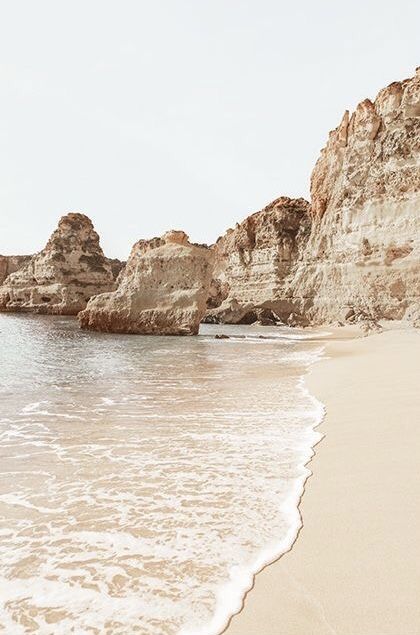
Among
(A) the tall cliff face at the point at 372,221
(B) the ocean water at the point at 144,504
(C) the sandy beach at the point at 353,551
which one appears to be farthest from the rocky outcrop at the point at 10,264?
(C) the sandy beach at the point at 353,551

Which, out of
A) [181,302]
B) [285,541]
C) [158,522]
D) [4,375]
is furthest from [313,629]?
[181,302]

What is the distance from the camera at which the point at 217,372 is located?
11203mm

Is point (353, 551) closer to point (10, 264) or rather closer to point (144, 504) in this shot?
point (144, 504)

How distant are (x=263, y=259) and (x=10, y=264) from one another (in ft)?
258

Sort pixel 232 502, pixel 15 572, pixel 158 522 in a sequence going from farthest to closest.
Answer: pixel 232 502
pixel 158 522
pixel 15 572

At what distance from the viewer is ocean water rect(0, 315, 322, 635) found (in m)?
2.21

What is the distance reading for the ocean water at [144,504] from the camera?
2.21 m

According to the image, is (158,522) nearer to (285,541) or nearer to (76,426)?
(285,541)

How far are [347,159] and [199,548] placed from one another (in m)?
41.5

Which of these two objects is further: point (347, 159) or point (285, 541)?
point (347, 159)

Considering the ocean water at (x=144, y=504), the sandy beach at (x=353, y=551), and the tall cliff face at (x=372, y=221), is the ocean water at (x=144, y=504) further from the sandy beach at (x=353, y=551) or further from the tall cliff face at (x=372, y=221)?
the tall cliff face at (x=372, y=221)

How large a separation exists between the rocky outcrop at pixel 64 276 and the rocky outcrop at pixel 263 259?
732 inches

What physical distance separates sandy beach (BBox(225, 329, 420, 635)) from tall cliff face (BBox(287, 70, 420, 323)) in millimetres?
26582

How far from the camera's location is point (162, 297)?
26766 millimetres
